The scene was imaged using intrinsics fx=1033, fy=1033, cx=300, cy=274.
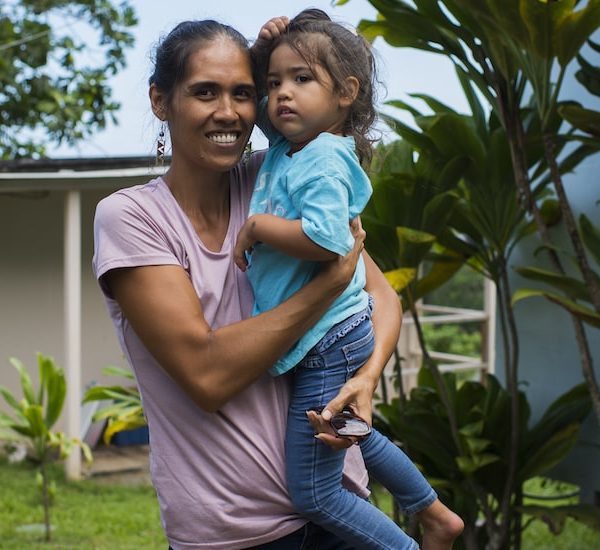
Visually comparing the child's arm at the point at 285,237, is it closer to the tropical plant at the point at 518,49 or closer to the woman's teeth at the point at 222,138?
the woman's teeth at the point at 222,138

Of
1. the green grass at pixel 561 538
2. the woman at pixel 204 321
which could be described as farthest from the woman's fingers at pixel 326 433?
the green grass at pixel 561 538

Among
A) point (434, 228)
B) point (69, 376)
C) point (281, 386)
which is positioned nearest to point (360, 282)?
point (281, 386)

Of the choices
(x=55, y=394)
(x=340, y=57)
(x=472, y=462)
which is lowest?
(x=55, y=394)

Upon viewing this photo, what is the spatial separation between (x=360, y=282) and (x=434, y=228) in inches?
89.2

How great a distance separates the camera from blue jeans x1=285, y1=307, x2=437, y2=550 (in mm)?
1971

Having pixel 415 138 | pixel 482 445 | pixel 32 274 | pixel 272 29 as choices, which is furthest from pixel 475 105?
pixel 32 274

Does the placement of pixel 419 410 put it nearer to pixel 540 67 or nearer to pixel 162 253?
pixel 540 67

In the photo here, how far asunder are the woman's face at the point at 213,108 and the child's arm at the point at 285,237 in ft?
0.45

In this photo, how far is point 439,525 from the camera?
2.27m

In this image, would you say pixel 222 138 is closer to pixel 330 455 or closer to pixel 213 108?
pixel 213 108

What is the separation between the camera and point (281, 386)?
80.0 inches

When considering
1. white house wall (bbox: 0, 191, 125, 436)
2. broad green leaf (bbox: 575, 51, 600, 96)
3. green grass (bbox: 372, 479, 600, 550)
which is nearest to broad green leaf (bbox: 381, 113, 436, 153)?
broad green leaf (bbox: 575, 51, 600, 96)

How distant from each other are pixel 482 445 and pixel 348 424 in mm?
2610

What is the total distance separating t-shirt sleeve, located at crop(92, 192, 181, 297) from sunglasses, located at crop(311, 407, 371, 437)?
1.37 ft
